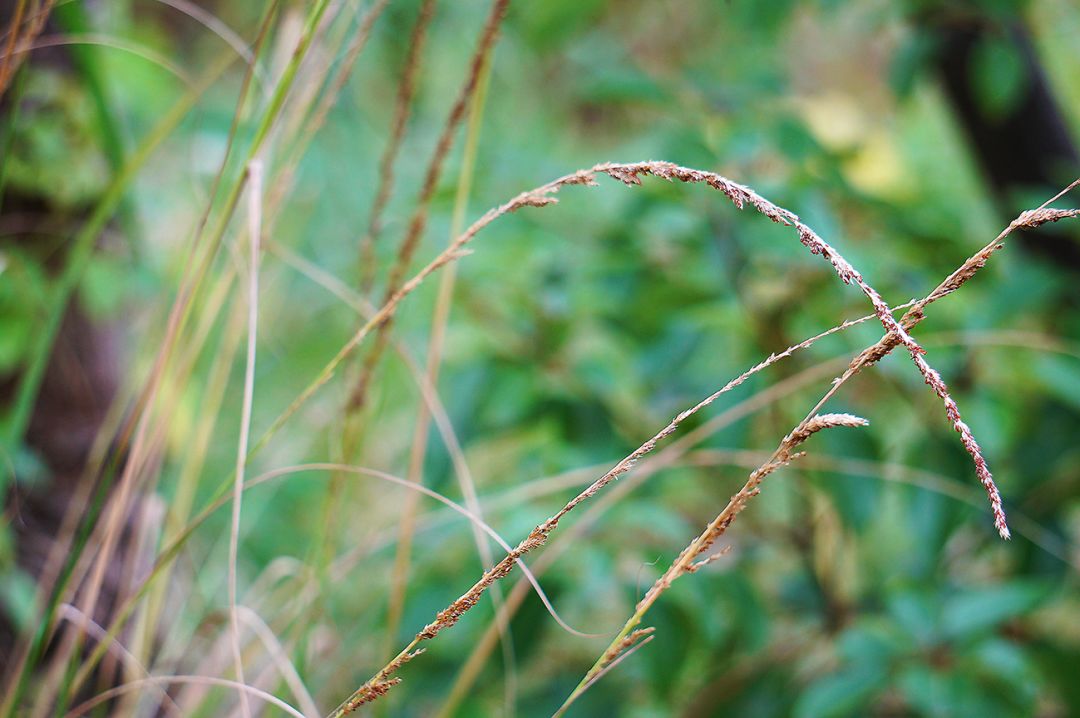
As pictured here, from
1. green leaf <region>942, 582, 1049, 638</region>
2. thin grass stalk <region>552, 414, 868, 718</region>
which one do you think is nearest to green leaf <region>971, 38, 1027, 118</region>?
green leaf <region>942, 582, 1049, 638</region>

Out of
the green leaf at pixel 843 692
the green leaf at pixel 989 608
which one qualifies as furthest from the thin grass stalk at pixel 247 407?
the green leaf at pixel 989 608

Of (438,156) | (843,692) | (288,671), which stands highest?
(438,156)

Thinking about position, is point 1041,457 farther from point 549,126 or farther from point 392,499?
point 549,126

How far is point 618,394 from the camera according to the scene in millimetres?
912

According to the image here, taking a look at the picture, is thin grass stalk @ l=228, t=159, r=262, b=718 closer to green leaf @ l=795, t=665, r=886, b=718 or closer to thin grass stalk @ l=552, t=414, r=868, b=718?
thin grass stalk @ l=552, t=414, r=868, b=718

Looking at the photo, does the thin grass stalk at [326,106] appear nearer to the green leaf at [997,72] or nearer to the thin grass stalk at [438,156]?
the thin grass stalk at [438,156]

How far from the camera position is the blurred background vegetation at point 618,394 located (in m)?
0.62

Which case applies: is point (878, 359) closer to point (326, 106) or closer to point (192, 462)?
point (326, 106)

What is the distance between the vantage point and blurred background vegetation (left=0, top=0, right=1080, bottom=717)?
617 mm

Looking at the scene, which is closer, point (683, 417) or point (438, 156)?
point (683, 417)

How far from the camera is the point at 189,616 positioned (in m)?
0.90

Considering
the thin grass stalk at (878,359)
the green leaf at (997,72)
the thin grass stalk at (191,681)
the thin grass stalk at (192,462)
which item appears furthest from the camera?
the green leaf at (997,72)

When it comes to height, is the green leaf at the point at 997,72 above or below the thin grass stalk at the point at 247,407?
above

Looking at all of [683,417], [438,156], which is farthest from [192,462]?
[683,417]
